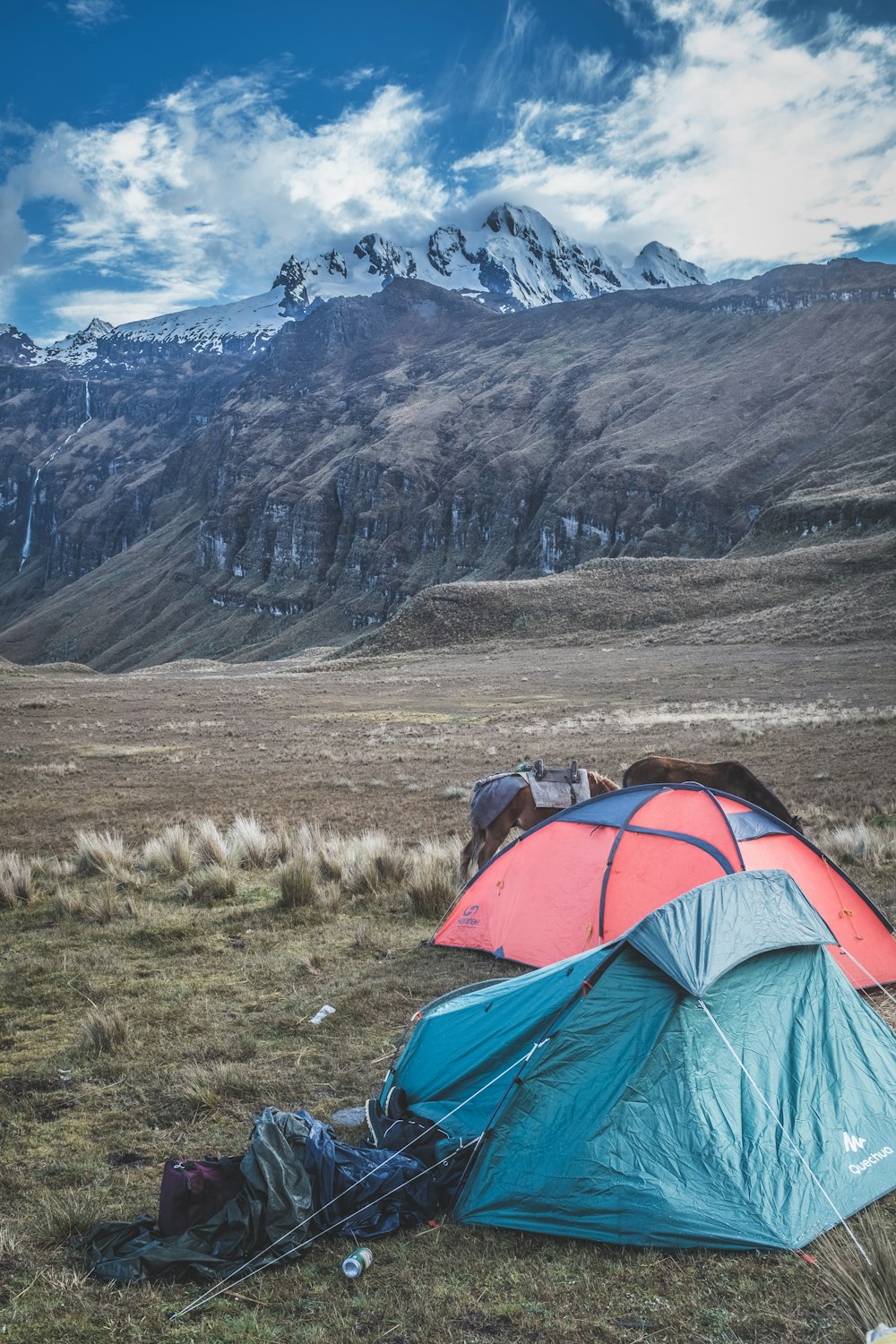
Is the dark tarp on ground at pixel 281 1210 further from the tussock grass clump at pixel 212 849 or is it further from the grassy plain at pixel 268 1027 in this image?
the tussock grass clump at pixel 212 849

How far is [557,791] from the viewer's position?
10508 millimetres

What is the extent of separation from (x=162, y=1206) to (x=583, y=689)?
141 ft

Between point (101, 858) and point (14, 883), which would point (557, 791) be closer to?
point (101, 858)

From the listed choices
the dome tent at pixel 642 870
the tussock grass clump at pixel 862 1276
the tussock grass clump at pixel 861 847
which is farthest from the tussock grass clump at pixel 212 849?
the tussock grass clump at pixel 862 1276

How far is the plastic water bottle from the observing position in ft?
13.7

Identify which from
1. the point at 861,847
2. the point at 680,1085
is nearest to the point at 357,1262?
the point at 680,1085

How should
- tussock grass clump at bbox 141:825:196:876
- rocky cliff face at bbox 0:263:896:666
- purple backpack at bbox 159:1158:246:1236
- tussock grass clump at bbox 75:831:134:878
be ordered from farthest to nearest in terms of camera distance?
rocky cliff face at bbox 0:263:896:666 → tussock grass clump at bbox 141:825:196:876 → tussock grass clump at bbox 75:831:134:878 → purple backpack at bbox 159:1158:246:1236

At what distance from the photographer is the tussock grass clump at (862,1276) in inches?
141

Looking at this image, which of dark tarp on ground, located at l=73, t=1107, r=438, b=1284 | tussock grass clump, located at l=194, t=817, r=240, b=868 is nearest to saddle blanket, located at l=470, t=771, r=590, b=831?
tussock grass clump, located at l=194, t=817, r=240, b=868

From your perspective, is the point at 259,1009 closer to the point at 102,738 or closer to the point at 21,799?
the point at 21,799

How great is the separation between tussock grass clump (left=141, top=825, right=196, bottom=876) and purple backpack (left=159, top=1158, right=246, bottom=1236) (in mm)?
8311

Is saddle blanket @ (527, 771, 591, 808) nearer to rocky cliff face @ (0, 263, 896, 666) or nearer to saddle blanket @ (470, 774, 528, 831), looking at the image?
saddle blanket @ (470, 774, 528, 831)

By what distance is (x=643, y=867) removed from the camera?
7.88 meters

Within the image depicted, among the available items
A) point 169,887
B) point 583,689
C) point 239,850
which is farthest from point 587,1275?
point 583,689
